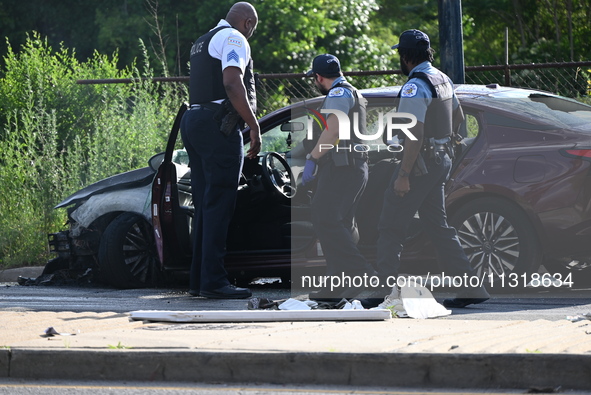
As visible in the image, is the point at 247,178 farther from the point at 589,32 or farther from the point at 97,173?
the point at 589,32

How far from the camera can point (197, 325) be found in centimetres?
631

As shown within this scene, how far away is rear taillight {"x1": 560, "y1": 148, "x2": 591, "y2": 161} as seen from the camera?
25.4 feet

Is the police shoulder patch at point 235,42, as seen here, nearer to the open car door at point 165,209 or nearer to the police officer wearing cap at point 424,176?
the open car door at point 165,209

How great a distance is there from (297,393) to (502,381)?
0.90 metres

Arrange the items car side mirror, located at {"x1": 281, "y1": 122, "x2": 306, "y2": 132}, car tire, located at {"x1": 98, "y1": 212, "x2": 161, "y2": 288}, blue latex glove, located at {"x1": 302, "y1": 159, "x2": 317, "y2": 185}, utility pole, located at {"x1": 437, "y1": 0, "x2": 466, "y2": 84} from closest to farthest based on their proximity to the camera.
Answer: blue latex glove, located at {"x1": 302, "y1": 159, "x2": 317, "y2": 185}
car side mirror, located at {"x1": 281, "y1": 122, "x2": 306, "y2": 132}
car tire, located at {"x1": 98, "y1": 212, "x2": 161, "y2": 288}
utility pole, located at {"x1": 437, "y1": 0, "x2": 466, "y2": 84}

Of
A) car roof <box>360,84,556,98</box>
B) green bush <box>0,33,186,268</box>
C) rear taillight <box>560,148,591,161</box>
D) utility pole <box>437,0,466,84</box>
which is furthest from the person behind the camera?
green bush <box>0,33,186,268</box>

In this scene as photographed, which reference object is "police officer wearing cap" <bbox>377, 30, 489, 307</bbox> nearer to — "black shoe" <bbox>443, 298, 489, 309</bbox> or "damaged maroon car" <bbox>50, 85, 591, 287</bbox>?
"black shoe" <bbox>443, 298, 489, 309</bbox>

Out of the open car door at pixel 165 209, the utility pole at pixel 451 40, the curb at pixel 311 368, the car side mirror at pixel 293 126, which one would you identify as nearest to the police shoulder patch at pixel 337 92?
the car side mirror at pixel 293 126

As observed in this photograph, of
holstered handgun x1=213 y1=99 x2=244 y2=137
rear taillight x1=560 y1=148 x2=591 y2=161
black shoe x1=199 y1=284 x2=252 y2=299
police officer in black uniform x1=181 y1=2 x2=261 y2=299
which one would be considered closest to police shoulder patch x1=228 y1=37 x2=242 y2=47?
police officer in black uniform x1=181 y1=2 x2=261 y2=299

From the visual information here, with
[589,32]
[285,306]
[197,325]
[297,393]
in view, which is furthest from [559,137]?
[589,32]

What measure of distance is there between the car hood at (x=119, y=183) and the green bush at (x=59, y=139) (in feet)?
7.65

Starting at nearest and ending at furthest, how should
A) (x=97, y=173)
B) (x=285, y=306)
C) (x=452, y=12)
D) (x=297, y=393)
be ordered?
(x=297, y=393)
(x=285, y=306)
(x=452, y=12)
(x=97, y=173)

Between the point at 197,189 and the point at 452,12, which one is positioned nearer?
the point at 197,189

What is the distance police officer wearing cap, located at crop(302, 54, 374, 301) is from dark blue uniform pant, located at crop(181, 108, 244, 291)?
27.2 inches
